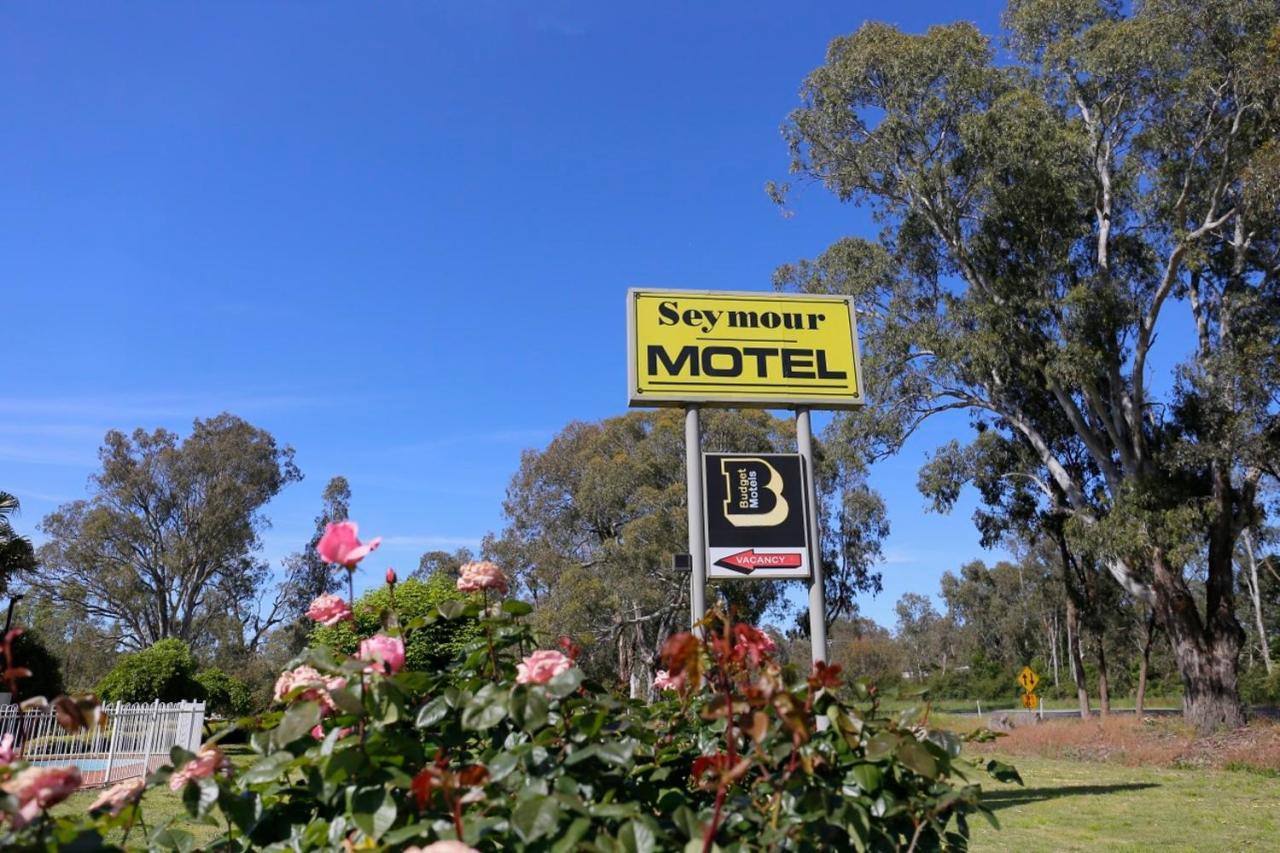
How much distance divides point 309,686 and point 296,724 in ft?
0.88

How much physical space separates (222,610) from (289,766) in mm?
38037

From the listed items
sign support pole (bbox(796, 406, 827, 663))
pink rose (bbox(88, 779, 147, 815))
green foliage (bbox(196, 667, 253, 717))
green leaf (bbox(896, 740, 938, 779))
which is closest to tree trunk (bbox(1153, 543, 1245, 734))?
sign support pole (bbox(796, 406, 827, 663))

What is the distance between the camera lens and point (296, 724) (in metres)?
1.49

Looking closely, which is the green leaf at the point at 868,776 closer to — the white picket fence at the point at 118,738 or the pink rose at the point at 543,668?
the pink rose at the point at 543,668

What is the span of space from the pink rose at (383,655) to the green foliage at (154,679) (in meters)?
20.2

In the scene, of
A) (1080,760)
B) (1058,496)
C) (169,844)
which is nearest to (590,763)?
(169,844)

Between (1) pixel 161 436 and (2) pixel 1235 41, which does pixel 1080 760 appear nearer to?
(2) pixel 1235 41

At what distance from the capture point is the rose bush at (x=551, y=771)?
133cm

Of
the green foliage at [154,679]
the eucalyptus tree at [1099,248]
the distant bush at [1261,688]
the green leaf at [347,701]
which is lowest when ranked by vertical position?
the distant bush at [1261,688]

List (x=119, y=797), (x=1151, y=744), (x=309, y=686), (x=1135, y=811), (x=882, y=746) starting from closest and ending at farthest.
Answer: (x=119, y=797) → (x=882, y=746) → (x=309, y=686) → (x=1135, y=811) → (x=1151, y=744)

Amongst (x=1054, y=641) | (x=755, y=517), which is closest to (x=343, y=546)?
(x=755, y=517)

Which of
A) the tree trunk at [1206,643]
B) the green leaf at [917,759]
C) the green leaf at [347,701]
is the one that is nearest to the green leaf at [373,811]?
the green leaf at [347,701]

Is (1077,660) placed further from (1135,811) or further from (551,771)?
(551,771)

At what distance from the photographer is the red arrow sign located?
668 centimetres
